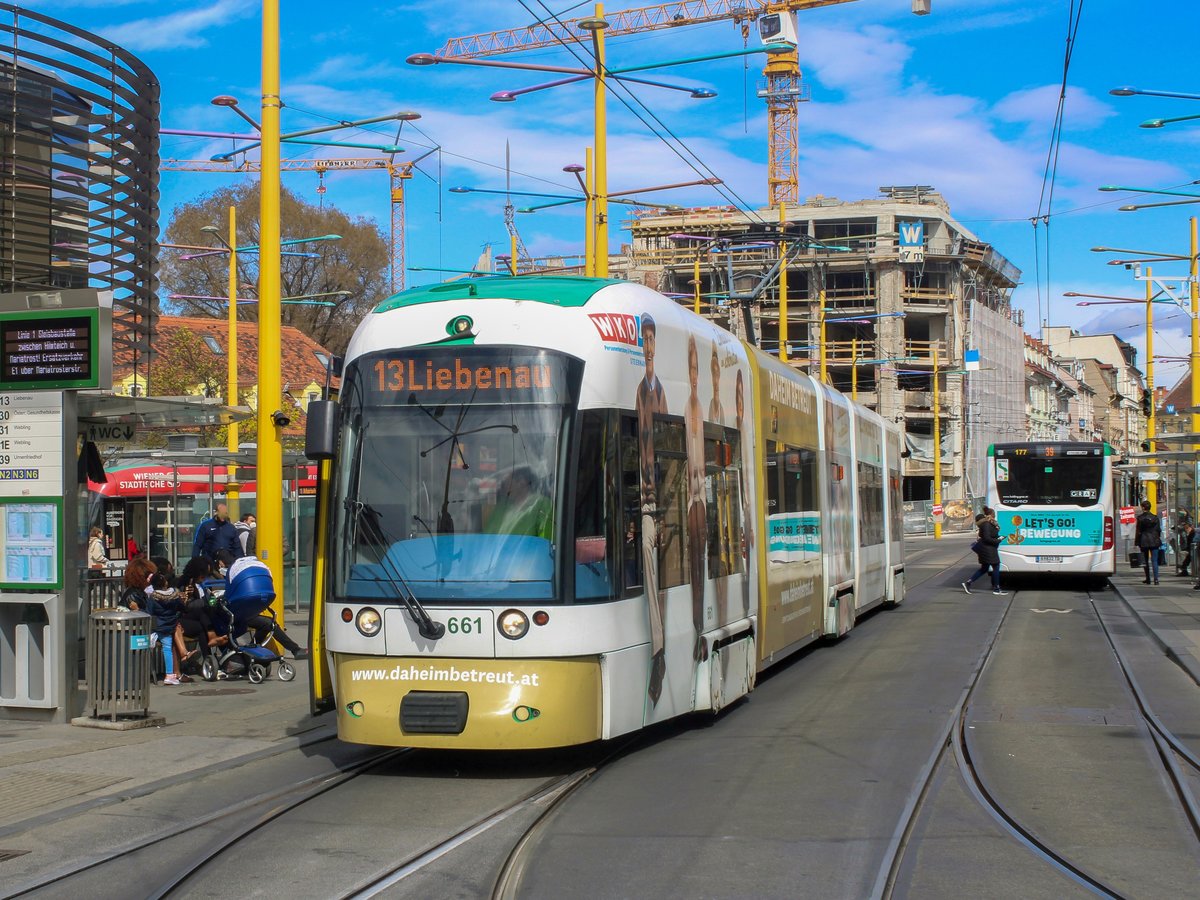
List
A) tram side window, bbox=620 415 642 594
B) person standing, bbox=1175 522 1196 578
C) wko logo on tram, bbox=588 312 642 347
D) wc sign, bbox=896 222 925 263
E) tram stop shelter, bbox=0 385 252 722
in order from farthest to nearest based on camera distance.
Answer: wc sign, bbox=896 222 925 263 → person standing, bbox=1175 522 1196 578 → tram stop shelter, bbox=0 385 252 722 → wko logo on tram, bbox=588 312 642 347 → tram side window, bbox=620 415 642 594

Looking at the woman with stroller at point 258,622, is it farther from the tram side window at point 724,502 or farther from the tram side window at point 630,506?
the tram side window at point 630,506

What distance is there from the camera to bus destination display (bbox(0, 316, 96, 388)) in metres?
12.2

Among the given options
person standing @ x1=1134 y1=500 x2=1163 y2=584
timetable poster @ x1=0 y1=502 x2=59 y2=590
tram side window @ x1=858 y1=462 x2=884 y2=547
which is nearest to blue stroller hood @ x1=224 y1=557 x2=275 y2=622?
timetable poster @ x1=0 y1=502 x2=59 y2=590

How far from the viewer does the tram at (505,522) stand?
9.16m

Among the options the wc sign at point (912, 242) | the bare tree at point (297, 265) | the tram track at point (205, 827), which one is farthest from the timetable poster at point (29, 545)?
the wc sign at point (912, 242)

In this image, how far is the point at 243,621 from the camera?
15.0 m

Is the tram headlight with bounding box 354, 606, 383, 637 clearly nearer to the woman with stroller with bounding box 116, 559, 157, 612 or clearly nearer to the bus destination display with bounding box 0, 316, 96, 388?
the bus destination display with bounding box 0, 316, 96, 388

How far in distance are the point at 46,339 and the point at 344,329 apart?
6210cm

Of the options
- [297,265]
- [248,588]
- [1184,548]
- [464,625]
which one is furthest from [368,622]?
[297,265]

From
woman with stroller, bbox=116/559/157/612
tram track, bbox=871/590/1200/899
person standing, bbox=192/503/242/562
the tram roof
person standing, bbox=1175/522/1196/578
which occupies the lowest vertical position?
tram track, bbox=871/590/1200/899

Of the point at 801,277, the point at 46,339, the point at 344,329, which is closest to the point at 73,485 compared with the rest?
the point at 46,339

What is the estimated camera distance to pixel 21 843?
7.82m

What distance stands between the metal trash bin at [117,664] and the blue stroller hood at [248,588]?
104 inches

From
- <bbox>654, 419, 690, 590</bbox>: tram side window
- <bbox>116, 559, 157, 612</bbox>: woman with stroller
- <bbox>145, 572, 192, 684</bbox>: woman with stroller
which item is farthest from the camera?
<bbox>145, 572, 192, 684</bbox>: woman with stroller
